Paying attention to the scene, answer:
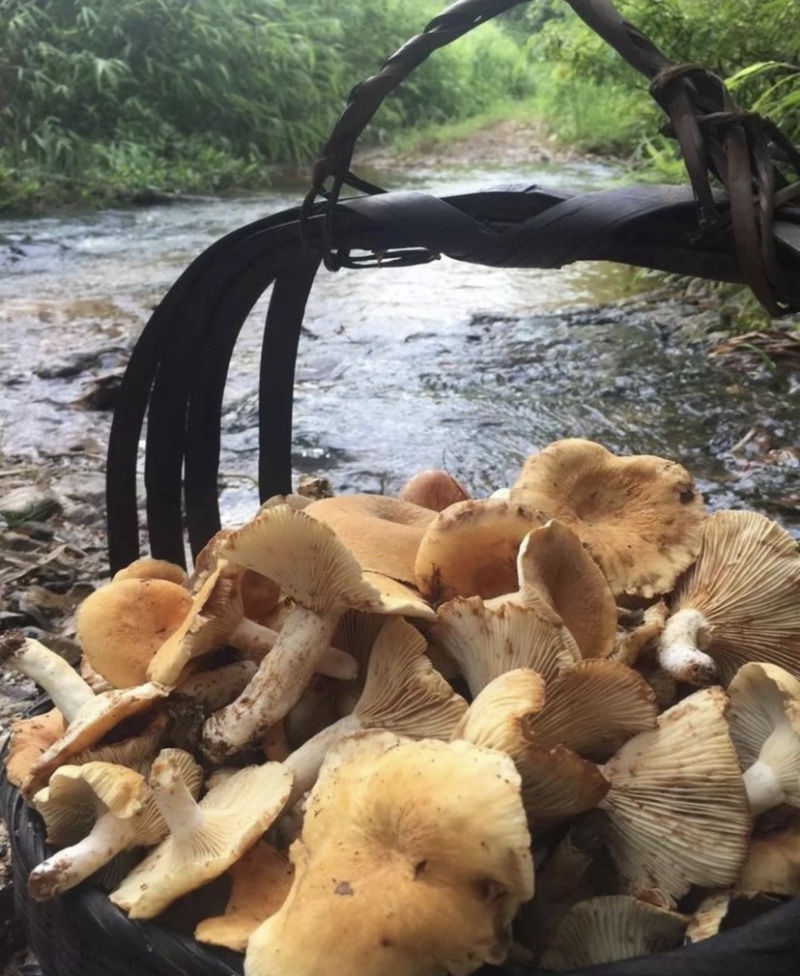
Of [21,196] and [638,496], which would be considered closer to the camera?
[638,496]

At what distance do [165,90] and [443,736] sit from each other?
37.4 feet

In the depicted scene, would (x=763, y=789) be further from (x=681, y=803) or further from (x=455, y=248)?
(x=455, y=248)

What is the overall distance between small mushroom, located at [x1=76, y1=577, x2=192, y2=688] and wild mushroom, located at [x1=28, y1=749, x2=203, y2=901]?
19cm

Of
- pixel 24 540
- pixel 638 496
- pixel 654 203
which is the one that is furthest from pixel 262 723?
pixel 24 540

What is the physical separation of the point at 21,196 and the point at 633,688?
857 cm

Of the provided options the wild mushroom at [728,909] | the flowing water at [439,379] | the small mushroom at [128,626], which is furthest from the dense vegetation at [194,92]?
the wild mushroom at [728,909]

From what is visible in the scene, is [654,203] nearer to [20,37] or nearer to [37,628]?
[37,628]

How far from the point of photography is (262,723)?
1065 mm

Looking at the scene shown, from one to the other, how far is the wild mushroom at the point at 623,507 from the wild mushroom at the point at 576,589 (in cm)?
13

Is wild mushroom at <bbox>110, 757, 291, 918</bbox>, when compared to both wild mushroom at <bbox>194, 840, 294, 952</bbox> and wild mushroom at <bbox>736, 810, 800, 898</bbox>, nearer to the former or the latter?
wild mushroom at <bbox>194, 840, 294, 952</bbox>

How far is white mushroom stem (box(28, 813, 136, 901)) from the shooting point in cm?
94

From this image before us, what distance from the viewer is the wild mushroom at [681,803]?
35.8 inches

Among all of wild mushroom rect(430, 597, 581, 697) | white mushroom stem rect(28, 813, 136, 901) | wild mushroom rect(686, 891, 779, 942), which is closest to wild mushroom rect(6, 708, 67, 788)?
white mushroom stem rect(28, 813, 136, 901)

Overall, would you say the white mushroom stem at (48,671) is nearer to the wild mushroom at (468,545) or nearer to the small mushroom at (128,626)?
the small mushroom at (128,626)
